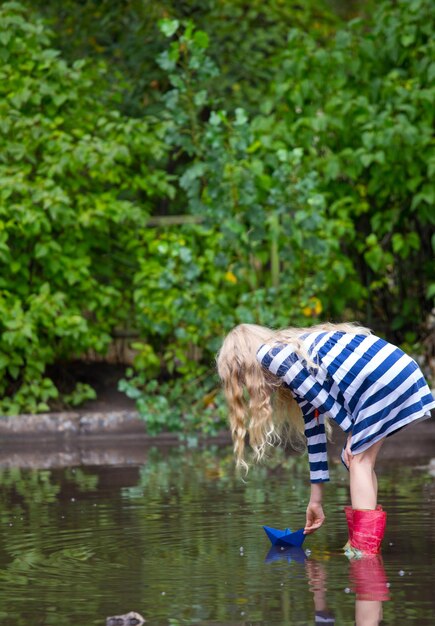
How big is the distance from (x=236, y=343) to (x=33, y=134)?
606 cm

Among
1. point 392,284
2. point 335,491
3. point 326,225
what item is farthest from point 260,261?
point 335,491

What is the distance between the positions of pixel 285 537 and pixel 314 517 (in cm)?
18

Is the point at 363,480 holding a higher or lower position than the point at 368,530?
higher

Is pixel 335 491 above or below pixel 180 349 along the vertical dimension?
below

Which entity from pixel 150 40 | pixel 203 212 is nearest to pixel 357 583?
pixel 203 212

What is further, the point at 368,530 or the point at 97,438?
the point at 97,438

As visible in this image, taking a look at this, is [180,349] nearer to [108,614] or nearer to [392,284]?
[392,284]

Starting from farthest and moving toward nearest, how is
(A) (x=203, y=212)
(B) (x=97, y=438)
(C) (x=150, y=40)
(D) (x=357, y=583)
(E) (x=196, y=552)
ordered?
(C) (x=150, y=40) → (B) (x=97, y=438) → (A) (x=203, y=212) → (E) (x=196, y=552) → (D) (x=357, y=583)

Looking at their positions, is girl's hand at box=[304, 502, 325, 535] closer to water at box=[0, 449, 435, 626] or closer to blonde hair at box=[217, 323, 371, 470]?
water at box=[0, 449, 435, 626]

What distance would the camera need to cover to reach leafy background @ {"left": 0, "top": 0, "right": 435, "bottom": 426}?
11.0 m

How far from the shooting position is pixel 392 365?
19.5ft

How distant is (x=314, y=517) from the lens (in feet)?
20.0

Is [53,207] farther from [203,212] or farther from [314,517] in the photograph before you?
[314,517]

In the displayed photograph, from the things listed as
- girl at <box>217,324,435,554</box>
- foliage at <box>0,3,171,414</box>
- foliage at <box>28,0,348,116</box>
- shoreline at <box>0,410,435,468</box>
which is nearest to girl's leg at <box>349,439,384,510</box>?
girl at <box>217,324,435,554</box>
